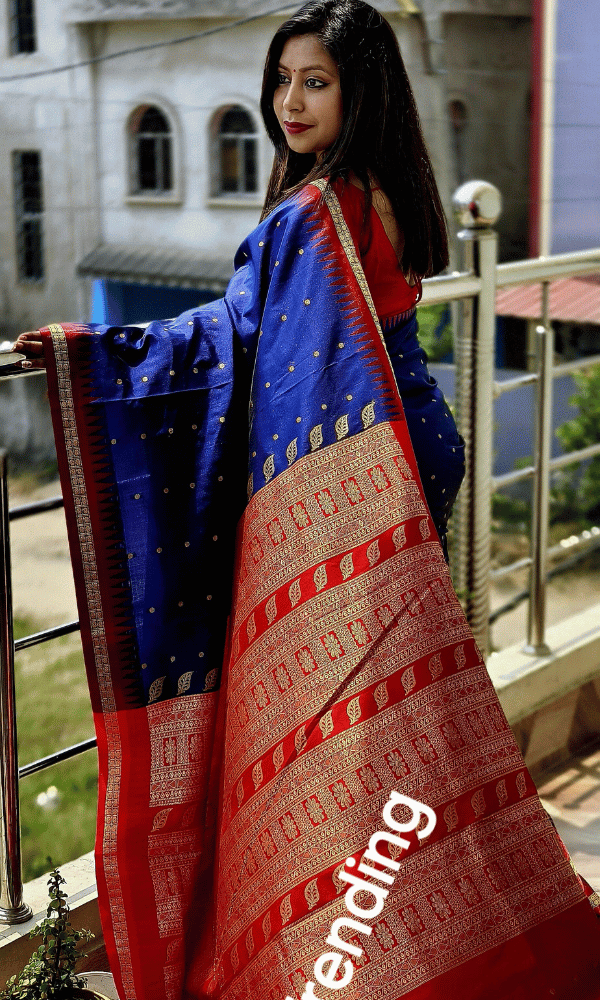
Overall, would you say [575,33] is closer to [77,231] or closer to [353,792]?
[77,231]

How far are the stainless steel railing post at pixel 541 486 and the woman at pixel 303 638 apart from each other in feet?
3.06

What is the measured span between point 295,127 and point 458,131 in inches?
388

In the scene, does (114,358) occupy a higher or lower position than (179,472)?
higher

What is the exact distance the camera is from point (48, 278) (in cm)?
1185

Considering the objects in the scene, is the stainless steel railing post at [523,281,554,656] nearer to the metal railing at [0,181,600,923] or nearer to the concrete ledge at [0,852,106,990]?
the metal railing at [0,181,600,923]

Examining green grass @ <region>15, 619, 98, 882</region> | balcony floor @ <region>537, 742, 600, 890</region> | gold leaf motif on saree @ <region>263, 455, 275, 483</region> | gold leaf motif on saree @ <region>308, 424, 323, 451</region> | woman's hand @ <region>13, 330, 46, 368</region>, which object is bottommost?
green grass @ <region>15, 619, 98, 882</region>

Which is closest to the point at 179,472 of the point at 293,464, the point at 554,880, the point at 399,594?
the point at 293,464

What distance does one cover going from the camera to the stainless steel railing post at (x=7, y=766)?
148 centimetres

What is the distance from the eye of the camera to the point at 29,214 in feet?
39.4

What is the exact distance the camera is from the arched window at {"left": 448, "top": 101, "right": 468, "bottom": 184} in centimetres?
1064

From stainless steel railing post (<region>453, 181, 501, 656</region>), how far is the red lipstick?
2.40 feet

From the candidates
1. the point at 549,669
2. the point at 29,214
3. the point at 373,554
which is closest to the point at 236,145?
the point at 29,214

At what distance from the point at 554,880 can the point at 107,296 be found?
37.8ft

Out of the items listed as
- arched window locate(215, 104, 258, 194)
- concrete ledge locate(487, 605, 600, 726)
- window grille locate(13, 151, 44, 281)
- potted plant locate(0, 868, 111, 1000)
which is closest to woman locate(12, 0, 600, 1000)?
potted plant locate(0, 868, 111, 1000)
